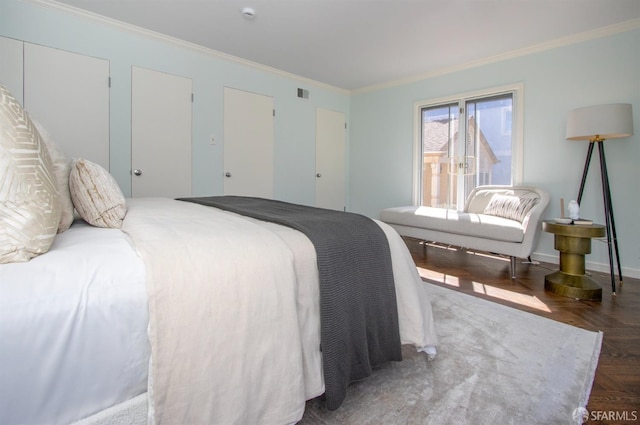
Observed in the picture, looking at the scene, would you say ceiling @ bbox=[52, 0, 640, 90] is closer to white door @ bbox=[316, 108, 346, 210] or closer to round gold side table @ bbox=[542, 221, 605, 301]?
white door @ bbox=[316, 108, 346, 210]

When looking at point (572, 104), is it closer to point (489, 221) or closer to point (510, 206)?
point (510, 206)

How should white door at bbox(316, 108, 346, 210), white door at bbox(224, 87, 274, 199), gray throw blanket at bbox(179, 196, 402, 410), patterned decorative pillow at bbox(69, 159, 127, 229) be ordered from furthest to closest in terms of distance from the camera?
white door at bbox(316, 108, 346, 210) → white door at bbox(224, 87, 274, 199) → patterned decorative pillow at bbox(69, 159, 127, 229) → gray throw blanket at bbox(179, 196, 402, 410)

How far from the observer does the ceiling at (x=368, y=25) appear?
2.94 meters

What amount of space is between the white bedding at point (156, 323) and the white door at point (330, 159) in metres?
4.22

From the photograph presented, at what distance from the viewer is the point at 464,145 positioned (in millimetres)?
4461

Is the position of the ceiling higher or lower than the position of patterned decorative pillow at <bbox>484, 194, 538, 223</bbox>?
higher

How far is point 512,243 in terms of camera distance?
3.11 meters

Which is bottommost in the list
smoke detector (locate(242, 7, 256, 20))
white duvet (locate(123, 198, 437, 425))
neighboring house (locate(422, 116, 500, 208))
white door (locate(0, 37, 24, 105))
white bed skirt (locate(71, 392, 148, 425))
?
white bed skirt (locate(71, 392, 148, 425))

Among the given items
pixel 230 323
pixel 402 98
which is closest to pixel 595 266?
pixel 402 98

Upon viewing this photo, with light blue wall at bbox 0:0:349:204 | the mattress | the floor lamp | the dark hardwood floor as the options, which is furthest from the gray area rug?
light blue wall at bbox 0:0:349:204

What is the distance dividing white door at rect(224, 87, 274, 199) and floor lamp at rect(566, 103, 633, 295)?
3.52 m

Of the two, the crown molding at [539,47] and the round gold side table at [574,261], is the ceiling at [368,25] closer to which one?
the crown molding at [539,47]

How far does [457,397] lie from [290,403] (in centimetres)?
79

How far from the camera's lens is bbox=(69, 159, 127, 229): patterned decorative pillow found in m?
1.38
